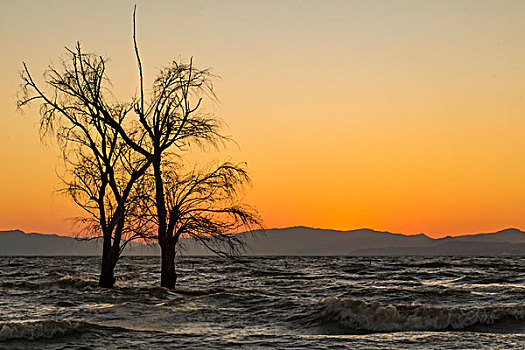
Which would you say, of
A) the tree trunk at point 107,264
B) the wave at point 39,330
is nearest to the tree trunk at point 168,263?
the tree trunk at point 107,264

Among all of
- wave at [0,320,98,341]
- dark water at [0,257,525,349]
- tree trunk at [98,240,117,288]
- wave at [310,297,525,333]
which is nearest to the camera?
dark water at [0,257,525,349]

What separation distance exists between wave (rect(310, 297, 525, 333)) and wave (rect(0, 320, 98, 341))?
6556mm

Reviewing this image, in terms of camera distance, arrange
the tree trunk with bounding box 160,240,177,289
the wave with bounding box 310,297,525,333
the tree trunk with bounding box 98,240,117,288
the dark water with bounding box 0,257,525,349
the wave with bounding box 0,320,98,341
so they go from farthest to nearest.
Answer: the tree trunk with bounding box 98,240,117,288, the tree trunk with bounding box 160,240,177,289, the wave with bounding box 310,297,525,333, the wave with bounding box 0,320,98,341, the dark water with bounding box 0,257,525,349

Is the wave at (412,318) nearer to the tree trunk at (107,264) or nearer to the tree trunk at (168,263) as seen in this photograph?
the tree trunk at (168,263)

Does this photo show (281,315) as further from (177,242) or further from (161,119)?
(161,119)

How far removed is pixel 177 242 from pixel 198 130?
15.5 ft

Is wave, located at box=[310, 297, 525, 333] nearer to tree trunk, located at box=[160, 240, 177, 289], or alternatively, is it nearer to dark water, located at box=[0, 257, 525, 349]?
dark water, located at box=[0, 257, 525, 349]

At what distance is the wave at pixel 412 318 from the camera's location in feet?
52.5

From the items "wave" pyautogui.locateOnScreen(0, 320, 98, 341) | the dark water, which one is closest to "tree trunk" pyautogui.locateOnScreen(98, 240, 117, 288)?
the dark water

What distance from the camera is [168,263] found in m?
25.3

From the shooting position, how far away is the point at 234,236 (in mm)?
23859

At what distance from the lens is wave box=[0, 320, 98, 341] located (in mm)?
13734

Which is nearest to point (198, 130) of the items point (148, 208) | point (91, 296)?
point (148, 208)

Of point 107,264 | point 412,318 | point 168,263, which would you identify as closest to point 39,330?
point 412,318
